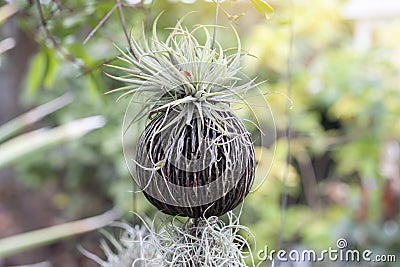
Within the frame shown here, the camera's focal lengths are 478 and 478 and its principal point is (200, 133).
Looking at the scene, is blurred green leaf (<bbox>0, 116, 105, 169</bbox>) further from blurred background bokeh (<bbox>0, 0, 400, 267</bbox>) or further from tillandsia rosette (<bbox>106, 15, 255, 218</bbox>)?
tillandsia rosette (<bbox>106, 15, 255, 218</bbox>)

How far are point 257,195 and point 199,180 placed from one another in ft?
3.99

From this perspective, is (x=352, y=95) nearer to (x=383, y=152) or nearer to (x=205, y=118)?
(x=383, y=152)

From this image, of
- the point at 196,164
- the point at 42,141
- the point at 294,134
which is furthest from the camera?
the point at 294,134

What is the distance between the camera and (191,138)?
0.34 m

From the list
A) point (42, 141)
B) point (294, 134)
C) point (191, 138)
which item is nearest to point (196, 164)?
point (191, 138)

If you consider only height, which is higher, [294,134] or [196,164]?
[196,164]

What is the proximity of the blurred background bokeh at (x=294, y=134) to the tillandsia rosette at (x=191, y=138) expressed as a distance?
733 mm

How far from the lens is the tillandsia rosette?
0.34 metres

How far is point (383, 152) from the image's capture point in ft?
5.09

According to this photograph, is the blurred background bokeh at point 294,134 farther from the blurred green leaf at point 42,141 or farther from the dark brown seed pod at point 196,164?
the dark brown seed pod at point 196,164

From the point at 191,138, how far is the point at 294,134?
1395 mm
